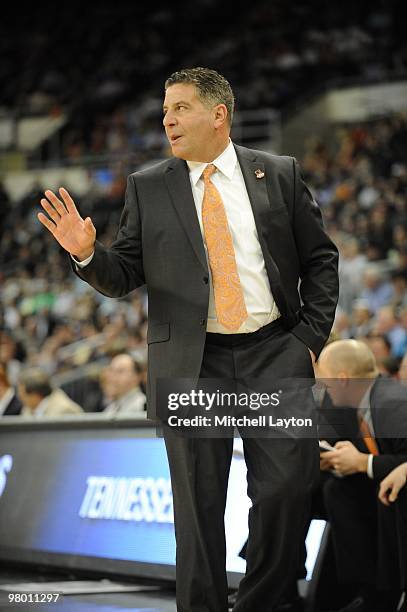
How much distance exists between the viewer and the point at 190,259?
3.55 metres

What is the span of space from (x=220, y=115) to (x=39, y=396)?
177 inches

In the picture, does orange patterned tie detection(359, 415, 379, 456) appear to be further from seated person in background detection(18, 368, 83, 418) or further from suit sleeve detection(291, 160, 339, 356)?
seated person in background detection(18, 368, 83, 418)

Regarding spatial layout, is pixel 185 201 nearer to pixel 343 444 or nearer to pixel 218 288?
pixel 218 288

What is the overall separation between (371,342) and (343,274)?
12.7ft

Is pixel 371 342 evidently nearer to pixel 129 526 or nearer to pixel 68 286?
pixel 129 526

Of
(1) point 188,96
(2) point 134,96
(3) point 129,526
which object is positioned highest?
(2) point 134,96

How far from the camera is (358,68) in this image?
1862 cm

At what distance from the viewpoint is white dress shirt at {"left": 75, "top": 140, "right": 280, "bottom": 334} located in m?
3.53

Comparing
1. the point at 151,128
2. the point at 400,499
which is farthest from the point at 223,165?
the point at 151,128

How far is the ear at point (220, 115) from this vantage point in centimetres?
364

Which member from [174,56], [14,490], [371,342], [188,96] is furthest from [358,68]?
[188,96]

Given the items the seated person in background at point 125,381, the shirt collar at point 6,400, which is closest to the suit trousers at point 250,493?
the seated person in background at point 125,381

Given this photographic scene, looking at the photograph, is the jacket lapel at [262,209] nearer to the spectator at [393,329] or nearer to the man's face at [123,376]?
the man's face at [123,376]

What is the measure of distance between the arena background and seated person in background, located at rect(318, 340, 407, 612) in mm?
4700
